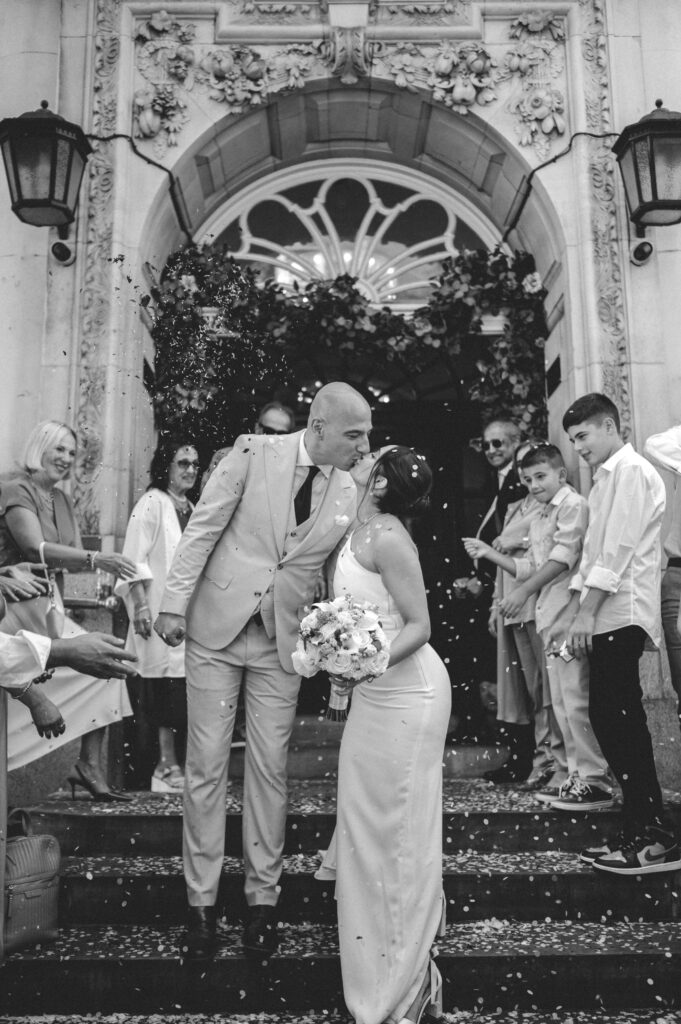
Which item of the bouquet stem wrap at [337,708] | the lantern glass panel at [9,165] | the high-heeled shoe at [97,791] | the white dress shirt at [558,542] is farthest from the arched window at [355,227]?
the high-heeled shoe at [97,791]

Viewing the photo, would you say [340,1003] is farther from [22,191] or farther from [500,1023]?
[22,191]

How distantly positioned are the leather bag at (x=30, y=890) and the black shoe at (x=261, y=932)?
85cm

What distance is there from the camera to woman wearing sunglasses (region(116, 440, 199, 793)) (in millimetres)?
5637

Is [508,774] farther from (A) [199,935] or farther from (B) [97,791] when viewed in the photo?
(A) [199,935]

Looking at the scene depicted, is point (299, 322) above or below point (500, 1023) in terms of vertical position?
above

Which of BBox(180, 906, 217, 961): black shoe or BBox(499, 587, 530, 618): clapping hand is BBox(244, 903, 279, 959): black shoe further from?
BBox(499, 587, 530, 618): clapping hand

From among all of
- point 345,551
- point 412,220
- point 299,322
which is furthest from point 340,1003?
point 412,220

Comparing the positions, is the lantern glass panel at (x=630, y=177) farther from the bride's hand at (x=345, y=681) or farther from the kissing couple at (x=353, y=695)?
the bride's hand at (x=345, y=681)

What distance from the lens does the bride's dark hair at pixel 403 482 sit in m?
3.62

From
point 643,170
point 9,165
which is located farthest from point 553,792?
point 9,165

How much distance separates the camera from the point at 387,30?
23.1ft

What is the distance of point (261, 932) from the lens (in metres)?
3.72

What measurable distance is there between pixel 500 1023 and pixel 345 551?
1.85 metres

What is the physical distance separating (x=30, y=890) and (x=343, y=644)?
5.90ft
